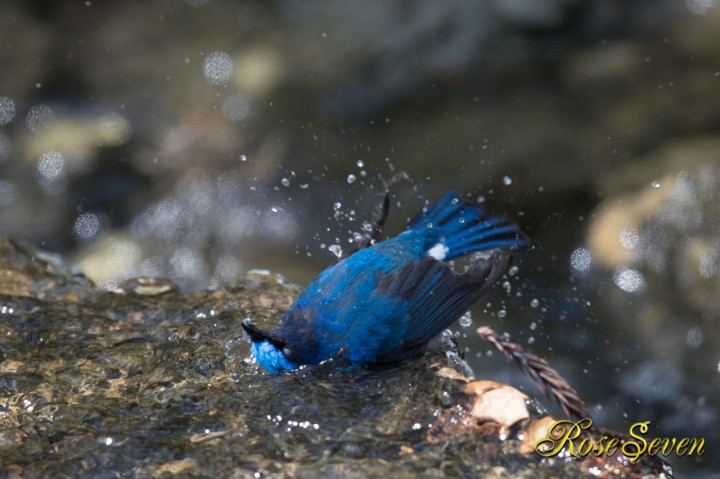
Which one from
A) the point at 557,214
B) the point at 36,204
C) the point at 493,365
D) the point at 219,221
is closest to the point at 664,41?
the point at 557,214

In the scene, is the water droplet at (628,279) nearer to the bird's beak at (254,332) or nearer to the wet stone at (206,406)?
the wet stone at (206,406)

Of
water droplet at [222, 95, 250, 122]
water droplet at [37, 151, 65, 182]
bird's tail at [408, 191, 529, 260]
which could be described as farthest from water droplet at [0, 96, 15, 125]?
bird's tail at [408, 191, 529, 260]

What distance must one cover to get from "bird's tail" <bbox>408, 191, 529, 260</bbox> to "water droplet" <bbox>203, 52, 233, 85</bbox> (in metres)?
3.84

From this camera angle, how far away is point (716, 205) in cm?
544

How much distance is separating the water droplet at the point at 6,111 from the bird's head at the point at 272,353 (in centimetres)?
492

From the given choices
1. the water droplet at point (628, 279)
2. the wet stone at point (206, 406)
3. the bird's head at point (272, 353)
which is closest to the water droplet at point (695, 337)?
the water droplet at point (628, 279)

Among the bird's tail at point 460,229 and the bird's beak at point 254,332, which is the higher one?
the bird's tail at point 460,229

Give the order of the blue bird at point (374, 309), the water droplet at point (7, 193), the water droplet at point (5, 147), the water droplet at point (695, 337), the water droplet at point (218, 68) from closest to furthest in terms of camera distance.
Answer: the blue bird at point (374, 309) → the water droplet at point (695, 337) → the water droplet at point (7, 193) → the water droplet at point (5, 147) → the water droplet at point (218, 68)

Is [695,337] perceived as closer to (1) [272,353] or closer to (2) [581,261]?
(2) [581,261]

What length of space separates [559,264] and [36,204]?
157 inches

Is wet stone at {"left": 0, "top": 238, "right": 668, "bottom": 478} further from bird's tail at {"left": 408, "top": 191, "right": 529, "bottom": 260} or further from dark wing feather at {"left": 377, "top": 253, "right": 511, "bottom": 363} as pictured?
bird's tail at {"left": 408, "top": 191, "right": 529, "bottom": 260}

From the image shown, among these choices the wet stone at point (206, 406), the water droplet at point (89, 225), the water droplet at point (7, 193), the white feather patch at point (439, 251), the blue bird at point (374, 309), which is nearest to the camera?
the wet stone at point (206, 406)

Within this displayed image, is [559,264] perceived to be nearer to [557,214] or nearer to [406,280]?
[557,214]

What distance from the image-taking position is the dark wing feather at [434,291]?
3.54 m
